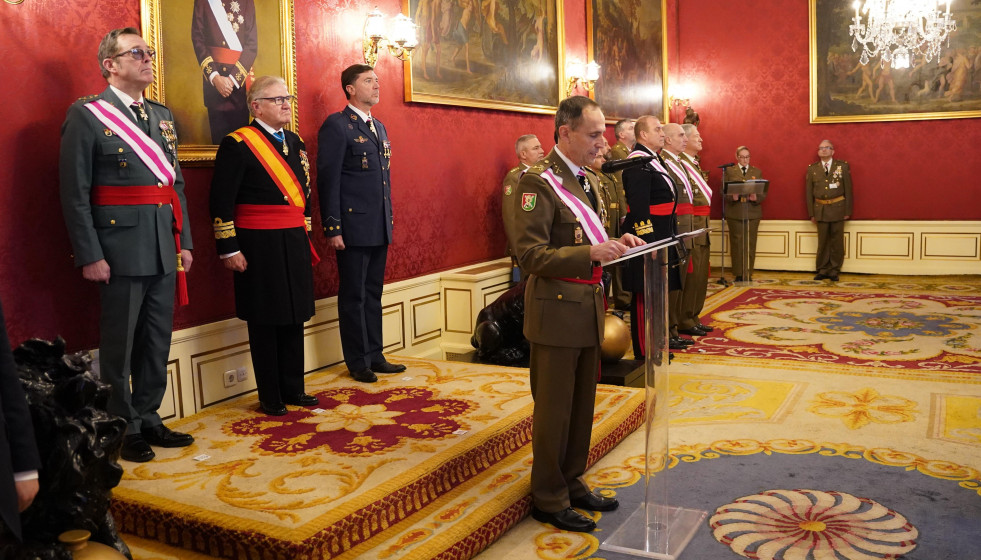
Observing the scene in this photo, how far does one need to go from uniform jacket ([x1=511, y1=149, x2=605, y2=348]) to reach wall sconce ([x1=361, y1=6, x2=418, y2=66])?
2681mm

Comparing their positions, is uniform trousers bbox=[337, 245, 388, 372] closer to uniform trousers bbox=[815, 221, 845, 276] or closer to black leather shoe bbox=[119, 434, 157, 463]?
black leather shoe bbox=[119, 434, 157, 463]

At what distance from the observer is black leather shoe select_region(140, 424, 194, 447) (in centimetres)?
356

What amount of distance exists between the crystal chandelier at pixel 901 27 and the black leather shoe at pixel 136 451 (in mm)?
7298

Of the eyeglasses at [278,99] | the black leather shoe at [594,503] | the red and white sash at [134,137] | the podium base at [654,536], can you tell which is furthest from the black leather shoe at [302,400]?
the podium base at [654,536]

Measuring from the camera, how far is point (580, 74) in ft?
26.7

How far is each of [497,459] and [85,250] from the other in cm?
184

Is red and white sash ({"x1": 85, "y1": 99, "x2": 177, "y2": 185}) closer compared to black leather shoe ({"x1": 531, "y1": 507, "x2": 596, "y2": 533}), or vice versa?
black leather shoe ({"x1": 531, "y1": 507, "x2": 596, "y2": 533})

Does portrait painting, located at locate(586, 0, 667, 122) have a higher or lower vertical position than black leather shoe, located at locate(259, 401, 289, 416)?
higher

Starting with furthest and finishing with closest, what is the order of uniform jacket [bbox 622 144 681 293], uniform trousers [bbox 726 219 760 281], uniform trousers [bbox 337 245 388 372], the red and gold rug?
uniform trousers [bbox 726 219 760 281] → the red and gold rug → uniform jacket [bbox 622 144 681 293] → uniform trousers [bbox 337 245 388 372]

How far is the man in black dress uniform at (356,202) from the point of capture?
461cm

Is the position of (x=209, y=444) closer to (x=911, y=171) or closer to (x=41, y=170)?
(x=41, y=170)

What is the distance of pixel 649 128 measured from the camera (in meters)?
5.45

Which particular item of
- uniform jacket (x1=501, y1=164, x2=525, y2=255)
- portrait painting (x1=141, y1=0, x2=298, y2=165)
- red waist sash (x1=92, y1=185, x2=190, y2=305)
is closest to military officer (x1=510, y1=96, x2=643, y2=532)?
red waist sash (x1=92, y1=185, x2=190, y2=305)

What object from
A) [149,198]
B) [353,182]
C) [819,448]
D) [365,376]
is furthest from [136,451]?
[819,448]
